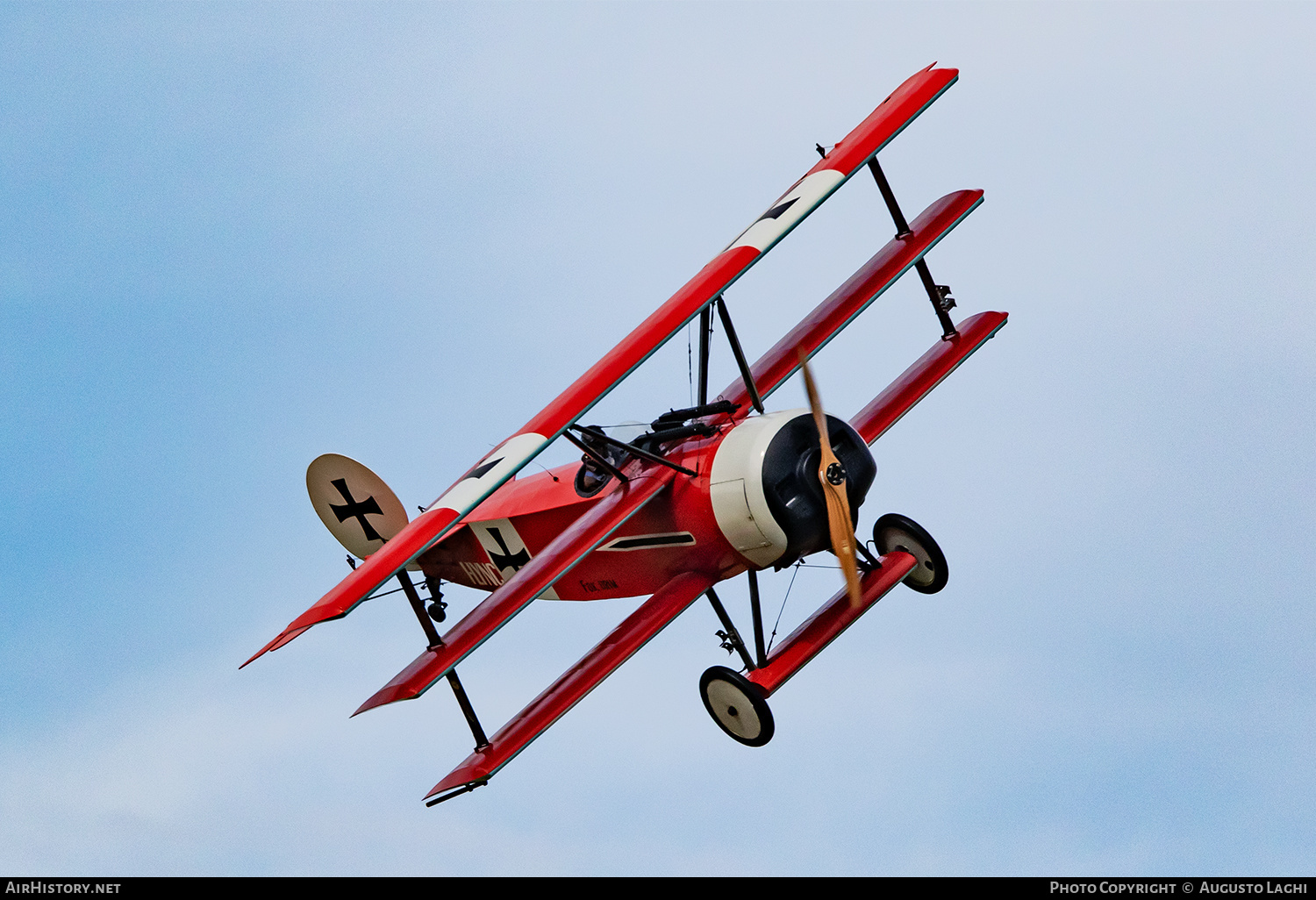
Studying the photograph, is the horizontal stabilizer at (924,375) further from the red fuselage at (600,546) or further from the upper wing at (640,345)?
the upper wing at (640,345)

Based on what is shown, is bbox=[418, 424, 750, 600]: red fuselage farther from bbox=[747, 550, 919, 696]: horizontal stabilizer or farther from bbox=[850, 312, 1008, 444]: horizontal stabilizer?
bbox=[850, 312, 1008, 444]: horizontal stabilizer

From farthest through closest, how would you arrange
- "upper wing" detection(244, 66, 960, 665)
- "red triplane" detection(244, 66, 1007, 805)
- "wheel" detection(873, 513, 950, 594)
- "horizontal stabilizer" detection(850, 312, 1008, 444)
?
"horizontal stabilizer" detection(850, 312, 1008, 444), "wheel" detection(873, 513, 950, 594), "red triplane" detection(244, 66, 1007, 805), "upper wing" detection(244, 66, 960, 665)

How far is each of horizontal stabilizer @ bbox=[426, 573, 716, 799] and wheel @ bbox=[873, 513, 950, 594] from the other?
1.72m

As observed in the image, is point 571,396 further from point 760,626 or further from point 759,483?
point 760,626

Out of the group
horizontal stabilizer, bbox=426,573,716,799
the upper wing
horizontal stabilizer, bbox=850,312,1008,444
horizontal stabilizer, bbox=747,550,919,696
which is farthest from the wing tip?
horizontal stabilizer, bbox=850,312,1008,444

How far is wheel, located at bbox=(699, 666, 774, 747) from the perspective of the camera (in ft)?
45.5

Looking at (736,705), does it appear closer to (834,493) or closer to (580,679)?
(580,679)

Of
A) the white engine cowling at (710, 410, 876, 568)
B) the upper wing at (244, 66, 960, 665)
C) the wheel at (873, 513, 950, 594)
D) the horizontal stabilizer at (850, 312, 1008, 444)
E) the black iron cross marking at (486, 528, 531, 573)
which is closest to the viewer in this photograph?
the upper wing at (244, 66, 960, 665)

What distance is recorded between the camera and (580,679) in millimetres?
14062

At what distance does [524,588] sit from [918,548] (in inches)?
128

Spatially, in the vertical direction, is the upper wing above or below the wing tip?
above

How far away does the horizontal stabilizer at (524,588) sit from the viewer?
1352 centimetres

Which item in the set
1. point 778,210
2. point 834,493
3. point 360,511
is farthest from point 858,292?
point 360,511

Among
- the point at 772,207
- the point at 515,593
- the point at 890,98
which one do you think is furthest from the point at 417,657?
the point at 890,98
